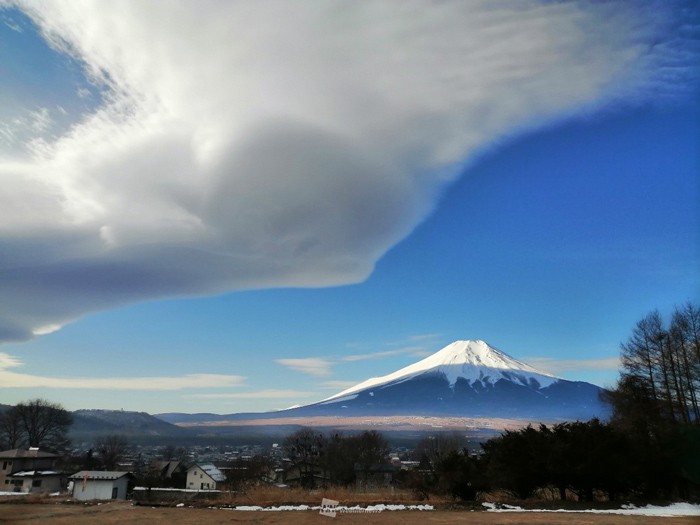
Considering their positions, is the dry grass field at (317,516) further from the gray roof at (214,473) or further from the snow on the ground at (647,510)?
the gray roof at (214,473)

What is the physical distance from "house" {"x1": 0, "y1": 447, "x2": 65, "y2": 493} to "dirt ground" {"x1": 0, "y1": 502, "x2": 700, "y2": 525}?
1527 inches

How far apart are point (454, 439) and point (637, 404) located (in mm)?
54656

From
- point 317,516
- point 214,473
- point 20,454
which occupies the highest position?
point 317,516

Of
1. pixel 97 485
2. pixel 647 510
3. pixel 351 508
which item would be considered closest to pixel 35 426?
pixel 97 485

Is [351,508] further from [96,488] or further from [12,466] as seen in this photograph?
[12,466]

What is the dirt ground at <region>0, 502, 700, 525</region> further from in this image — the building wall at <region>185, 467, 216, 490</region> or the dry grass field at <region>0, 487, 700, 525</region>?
the building wall at <region>185, 467, 216, 490</region>

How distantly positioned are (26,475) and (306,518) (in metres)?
48.5

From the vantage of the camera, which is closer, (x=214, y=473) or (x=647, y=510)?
(x=647, y=510)

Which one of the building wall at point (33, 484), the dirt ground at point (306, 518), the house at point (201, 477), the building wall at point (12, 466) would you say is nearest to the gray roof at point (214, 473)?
the house at point (201, 477)

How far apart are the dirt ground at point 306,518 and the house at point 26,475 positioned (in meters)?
38.8

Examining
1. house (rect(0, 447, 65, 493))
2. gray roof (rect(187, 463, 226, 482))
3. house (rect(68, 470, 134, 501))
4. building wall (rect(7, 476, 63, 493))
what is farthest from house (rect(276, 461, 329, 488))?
house (rect(0, 447, 65, 493))

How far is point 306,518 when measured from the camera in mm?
16484

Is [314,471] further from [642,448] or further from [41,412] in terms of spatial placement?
[642,448]

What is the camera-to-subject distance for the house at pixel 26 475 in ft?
165
